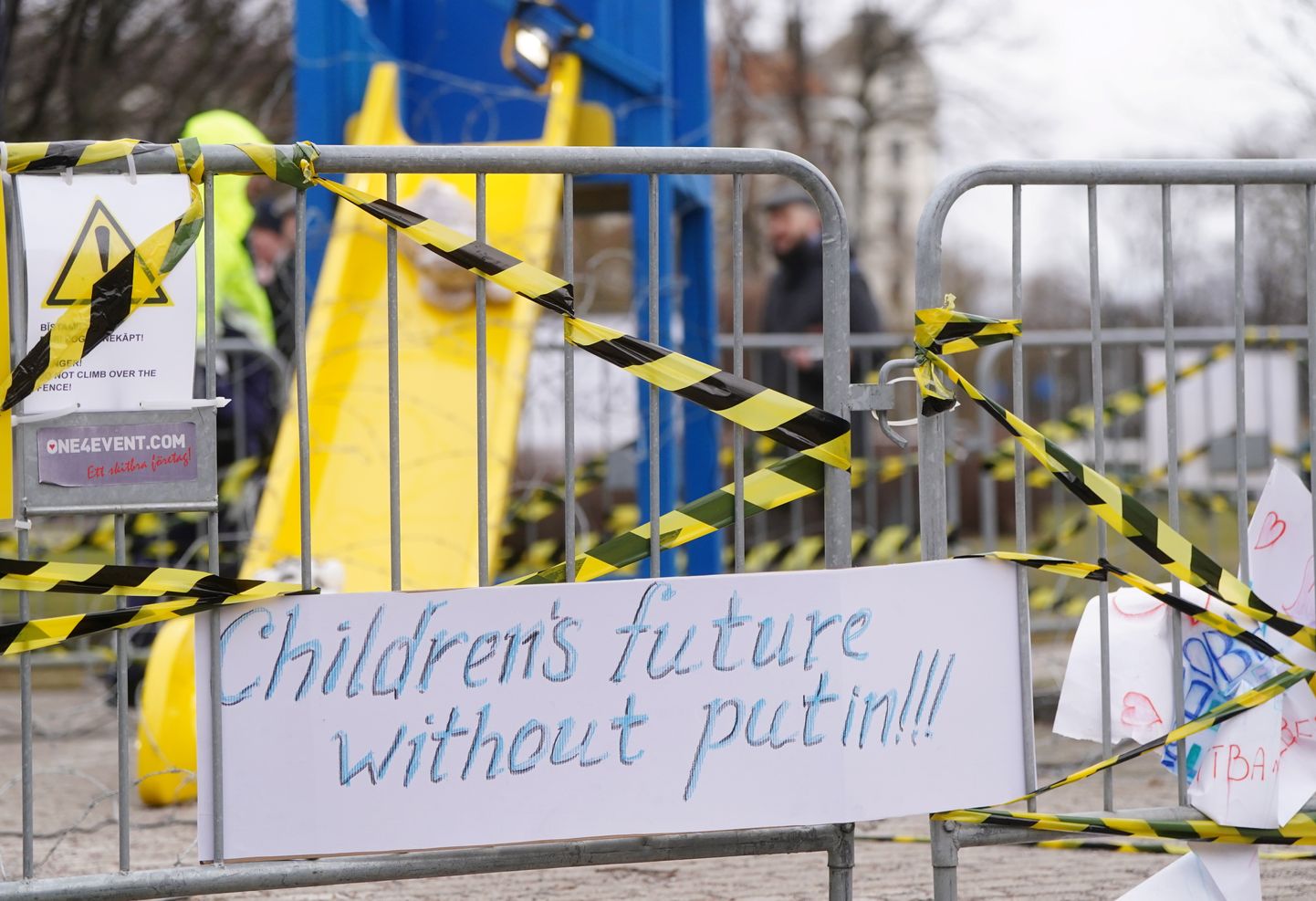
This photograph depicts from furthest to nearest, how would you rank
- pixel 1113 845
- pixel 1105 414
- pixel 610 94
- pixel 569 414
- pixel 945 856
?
pixel 1105 414 → pixel 610 94 → pixel 1113 845 → pixel 945 856 → pixel 569 414

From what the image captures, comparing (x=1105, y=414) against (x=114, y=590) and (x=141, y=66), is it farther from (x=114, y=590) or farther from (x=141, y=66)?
(x=141, y=66)

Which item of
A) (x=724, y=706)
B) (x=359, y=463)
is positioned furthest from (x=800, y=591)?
(x=359, y=463)

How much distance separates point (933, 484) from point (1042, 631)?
5.12 m

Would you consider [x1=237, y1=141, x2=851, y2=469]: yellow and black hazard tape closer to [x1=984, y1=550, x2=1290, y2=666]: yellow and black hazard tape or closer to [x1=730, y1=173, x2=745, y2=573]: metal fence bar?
[x1=730, y1=173, x2=745, y2=573]: metal fence bar

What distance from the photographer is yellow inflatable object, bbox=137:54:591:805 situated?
17.1 ft

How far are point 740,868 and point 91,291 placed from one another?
8.25ft

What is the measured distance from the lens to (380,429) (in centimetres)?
607

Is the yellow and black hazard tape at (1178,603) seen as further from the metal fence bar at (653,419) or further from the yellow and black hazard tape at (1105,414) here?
the yellow and black hazard tape at (1105,414)

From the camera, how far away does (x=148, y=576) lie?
2.94 meters

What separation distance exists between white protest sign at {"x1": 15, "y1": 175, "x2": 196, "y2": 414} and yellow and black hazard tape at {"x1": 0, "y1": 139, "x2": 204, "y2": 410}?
19 mm

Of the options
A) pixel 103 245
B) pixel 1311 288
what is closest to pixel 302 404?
pixel 103 245

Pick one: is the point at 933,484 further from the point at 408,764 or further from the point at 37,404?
the point at 37,404

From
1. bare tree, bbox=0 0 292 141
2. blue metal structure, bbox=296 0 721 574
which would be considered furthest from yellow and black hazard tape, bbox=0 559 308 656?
bare tree, bbox=0 0 292 141

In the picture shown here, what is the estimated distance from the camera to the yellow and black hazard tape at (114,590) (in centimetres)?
290
